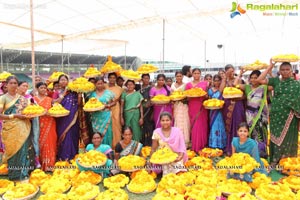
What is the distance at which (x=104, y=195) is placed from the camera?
317 cm

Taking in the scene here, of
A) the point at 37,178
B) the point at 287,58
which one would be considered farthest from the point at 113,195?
the point at 287,58

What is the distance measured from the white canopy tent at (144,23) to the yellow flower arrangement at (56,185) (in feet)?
16.4

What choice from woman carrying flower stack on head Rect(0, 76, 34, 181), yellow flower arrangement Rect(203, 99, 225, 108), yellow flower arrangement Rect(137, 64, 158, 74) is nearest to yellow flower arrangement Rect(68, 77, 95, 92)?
woman carrying flower stack on head Rect(0, 76, 34, 181)

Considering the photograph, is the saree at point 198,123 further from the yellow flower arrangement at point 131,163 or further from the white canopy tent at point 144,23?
the white canopy tent at point 144,23

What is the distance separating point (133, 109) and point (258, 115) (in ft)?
7.68

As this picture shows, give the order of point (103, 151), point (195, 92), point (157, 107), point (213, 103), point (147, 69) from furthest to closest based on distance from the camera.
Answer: point (147, 69) < point (157, 107) < point (195, 92) < point (213, 103) < point (103, 151)

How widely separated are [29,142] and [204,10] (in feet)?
17.8

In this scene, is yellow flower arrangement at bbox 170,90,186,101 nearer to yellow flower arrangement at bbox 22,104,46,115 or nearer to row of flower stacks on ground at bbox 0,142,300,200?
row of flower stacks on ground at bbox 0,142,300,200

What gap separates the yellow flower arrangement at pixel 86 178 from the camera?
12.0 ft

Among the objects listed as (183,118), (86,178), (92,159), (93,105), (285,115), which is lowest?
(86,178)

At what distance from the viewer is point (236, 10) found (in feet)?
21.8

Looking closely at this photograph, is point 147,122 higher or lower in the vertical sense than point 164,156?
higher

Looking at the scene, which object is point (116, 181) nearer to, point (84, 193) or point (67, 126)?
point (84, 193)

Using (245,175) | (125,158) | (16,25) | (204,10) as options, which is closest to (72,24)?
(16,25)
